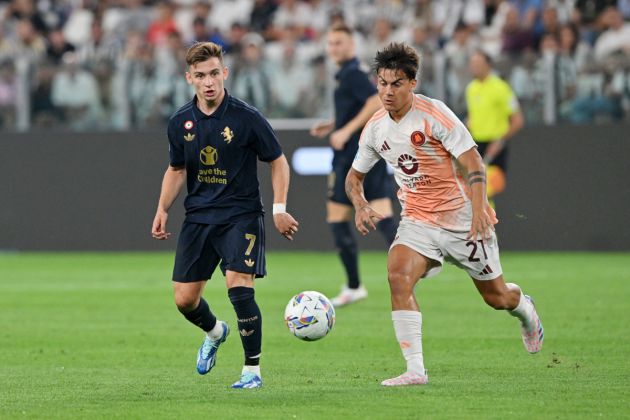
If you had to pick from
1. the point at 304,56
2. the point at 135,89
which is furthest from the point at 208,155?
the point at 135,89

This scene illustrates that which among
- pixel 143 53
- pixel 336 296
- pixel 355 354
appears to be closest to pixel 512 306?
pixel 355 354

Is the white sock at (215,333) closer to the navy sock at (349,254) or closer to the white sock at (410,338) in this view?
the white sock at (410,338)

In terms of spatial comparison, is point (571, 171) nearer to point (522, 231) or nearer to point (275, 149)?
point (522, 231)

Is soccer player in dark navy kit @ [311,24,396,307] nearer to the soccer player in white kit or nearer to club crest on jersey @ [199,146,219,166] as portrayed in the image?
the soccer player in white kit

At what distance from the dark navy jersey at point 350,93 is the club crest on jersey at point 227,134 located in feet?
16.0

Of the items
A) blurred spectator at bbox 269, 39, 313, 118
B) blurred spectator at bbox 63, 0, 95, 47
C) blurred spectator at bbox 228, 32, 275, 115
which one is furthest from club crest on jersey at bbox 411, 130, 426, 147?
blurred spectator at bbox 63, 0, 95, 47

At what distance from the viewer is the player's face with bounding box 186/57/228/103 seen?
303 inches

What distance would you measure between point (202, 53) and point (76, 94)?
12.3 m

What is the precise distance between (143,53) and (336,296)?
757 cm

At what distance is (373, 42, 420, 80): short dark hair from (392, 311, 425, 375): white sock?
141 centimetres

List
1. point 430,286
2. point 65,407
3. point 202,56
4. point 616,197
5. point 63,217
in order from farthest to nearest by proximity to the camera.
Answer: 1. point 63,217
2. point 616,197
3. point 430,286
4. point 202,56
5. point 65,407

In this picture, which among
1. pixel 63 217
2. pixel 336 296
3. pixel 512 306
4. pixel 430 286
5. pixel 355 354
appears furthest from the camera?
pixel 63 217

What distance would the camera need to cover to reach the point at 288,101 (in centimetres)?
1903

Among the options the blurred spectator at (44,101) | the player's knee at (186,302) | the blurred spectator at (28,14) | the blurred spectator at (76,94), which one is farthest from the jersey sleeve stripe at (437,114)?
the blurred spectator at (28,14)
